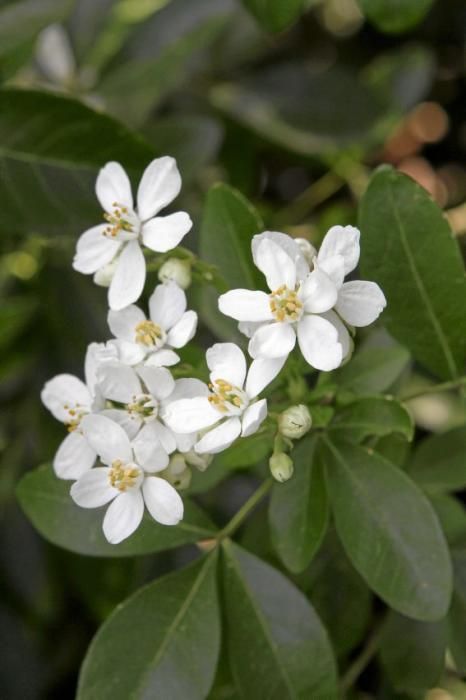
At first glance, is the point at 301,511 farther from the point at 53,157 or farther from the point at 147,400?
the point at 53,157

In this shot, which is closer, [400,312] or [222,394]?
[222,394]

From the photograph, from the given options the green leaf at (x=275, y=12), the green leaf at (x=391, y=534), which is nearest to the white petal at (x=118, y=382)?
the green leaf at (x=391, y=534)

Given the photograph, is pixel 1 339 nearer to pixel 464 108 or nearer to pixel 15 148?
pixel 15 148

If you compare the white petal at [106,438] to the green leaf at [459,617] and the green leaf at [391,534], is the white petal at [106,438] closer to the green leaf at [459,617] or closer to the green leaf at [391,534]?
the green leaf at [391,534]

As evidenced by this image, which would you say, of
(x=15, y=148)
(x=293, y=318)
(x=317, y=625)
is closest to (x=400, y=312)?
(x=293, y=318)

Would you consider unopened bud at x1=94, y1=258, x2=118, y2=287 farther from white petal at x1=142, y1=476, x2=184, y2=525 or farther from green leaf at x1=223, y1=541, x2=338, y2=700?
green leaf at x1=223, y1=541, x2=338, y2=700

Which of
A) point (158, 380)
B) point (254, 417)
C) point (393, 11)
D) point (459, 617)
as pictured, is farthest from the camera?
point (393, 11)

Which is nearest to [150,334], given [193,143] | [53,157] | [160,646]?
[160,646]
